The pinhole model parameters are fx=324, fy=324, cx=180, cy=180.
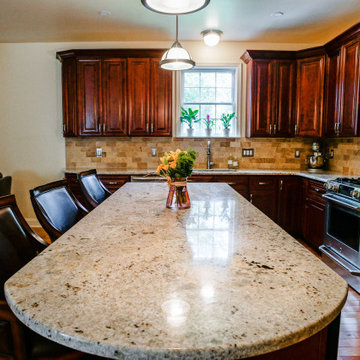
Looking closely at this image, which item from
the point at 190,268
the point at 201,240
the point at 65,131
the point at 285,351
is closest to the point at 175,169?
the point at 201,240

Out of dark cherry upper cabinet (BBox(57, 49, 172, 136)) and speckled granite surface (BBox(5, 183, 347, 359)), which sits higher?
dark cherry upper cabinet (BBox(57, 49, 172, 136))

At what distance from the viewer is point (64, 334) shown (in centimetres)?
68

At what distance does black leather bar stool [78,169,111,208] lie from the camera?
2.56 meters

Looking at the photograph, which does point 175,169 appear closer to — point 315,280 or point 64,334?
point 315,280

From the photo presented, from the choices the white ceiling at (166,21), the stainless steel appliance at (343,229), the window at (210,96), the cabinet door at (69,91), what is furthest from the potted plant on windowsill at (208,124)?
the stainless steel appliance at (343,229)

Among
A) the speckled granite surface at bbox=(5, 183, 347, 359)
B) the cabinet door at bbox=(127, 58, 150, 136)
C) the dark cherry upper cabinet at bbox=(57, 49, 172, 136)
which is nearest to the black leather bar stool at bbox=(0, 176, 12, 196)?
the dark cherry upper cabinet at bbox=(57, 49, 172, 136)

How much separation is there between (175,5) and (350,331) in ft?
7.70

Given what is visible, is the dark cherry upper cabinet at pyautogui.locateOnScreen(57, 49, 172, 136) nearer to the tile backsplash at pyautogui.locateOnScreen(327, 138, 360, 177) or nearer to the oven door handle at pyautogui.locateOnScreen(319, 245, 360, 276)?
the tile backsplash at pyautogui.locateOnScreen(327, 138, 360, 177)

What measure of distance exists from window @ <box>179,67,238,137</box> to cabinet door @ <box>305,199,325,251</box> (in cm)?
164

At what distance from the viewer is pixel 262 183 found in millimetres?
4375

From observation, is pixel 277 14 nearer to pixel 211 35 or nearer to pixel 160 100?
pixel 211 35

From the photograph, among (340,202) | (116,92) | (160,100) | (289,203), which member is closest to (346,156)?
(289,203)

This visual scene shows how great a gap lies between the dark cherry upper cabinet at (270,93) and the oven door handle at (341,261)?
184 centimetres

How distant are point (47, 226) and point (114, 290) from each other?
1067mm
